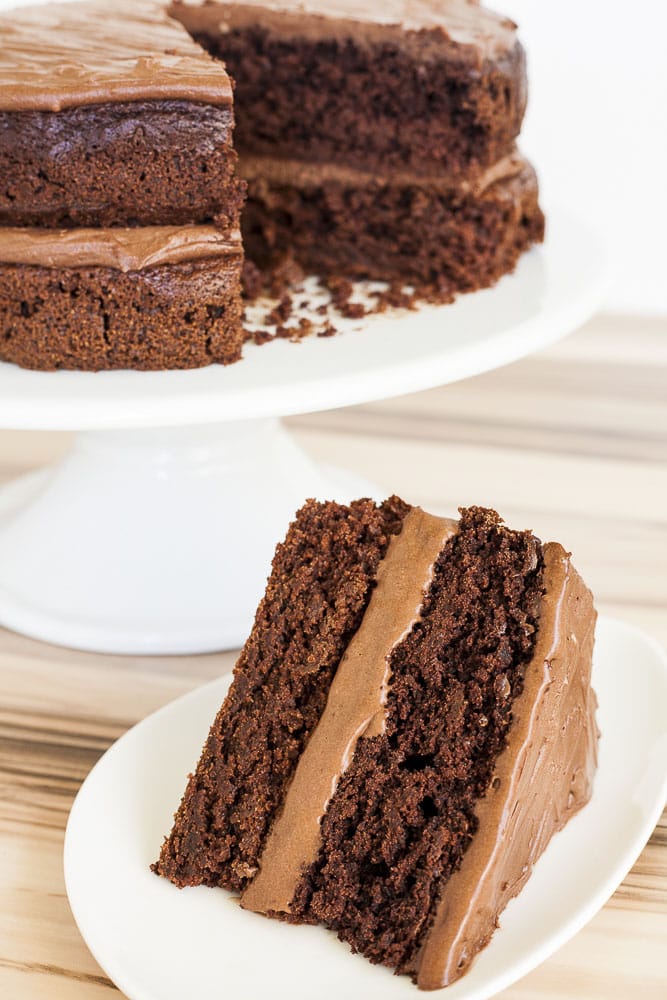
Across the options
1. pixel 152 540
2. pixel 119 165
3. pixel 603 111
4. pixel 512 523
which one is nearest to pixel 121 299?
pixel 119 165

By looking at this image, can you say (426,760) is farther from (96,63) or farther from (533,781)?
(96,63)

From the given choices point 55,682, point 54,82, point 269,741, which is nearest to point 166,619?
point 55,682

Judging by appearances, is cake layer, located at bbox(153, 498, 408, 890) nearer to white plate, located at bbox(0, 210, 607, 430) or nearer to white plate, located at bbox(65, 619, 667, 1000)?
white plate, located at bbox(65, 619, 667, 1000)

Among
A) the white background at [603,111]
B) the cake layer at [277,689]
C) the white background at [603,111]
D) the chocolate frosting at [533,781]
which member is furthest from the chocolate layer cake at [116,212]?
the white background at [603,111]

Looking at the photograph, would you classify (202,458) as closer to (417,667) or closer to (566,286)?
(566,286)

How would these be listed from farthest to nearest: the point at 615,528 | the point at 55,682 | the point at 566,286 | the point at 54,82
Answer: the point at 615,528 → the point at 566,286 → the point at 55,682 → the point at 54,82

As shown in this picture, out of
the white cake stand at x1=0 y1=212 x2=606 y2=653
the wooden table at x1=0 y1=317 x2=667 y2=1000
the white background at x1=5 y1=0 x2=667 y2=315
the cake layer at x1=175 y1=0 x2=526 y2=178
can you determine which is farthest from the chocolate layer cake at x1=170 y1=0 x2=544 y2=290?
the white background at x1=5 y1=0 x2=667 y2=315
